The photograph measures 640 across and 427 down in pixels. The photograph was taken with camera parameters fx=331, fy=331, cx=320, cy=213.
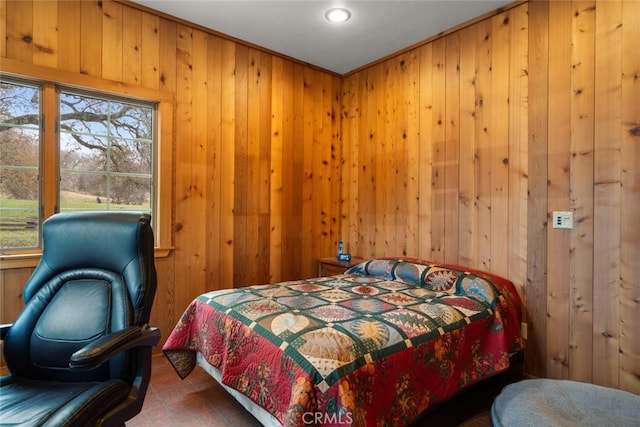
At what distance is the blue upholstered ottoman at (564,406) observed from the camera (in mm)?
1605

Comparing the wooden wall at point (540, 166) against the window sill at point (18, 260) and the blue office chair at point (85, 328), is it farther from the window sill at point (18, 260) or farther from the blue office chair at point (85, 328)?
the window sill at point (18, 260)

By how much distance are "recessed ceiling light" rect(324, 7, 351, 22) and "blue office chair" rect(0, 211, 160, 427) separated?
211 cm

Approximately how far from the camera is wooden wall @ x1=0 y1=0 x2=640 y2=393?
2.06 meters

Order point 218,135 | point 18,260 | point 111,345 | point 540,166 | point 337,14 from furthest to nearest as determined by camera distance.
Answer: point 218,135
point 337,14
point 540,166
point 18,260
point 111,345

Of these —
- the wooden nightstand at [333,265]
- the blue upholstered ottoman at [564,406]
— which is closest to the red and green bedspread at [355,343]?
the blue upholstered ottoman at [564,406]

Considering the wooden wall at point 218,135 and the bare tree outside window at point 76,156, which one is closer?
the bare tree outside window at point 76,156

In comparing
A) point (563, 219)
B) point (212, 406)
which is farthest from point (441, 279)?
point (212, 406)

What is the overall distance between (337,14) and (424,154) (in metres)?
1.40

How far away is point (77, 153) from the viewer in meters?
2.43

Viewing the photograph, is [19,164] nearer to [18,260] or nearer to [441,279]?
[18,260]

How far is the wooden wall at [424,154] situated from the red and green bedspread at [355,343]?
1.56 ft

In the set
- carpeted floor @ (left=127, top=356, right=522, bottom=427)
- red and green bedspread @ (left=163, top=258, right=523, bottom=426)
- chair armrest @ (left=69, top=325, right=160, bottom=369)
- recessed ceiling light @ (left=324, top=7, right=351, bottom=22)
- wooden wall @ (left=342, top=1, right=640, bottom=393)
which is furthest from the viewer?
recessed ceiling light @ (left=324, top=7, right=351, bottom=22)
